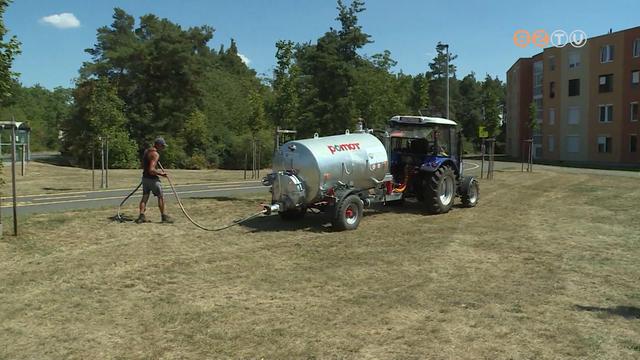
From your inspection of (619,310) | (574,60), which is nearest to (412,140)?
(619,310)

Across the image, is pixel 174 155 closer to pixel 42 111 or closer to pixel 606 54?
pixel 606 54

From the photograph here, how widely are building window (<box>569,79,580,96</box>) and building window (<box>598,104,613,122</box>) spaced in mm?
3982

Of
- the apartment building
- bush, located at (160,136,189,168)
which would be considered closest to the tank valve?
bush, located at (160,136,189,168)

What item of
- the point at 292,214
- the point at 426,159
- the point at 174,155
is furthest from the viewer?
the point at 174,155

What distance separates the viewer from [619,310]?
6.27m

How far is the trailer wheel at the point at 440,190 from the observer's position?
1380 cm

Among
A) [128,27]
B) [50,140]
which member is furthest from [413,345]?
[50,140]

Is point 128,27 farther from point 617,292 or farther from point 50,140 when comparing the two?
point 617,292

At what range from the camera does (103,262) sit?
27.6 ft

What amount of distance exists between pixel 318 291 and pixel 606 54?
5754cm

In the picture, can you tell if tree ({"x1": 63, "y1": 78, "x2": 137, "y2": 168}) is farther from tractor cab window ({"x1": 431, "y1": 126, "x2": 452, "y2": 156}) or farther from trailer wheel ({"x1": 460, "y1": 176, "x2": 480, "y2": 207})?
trailer wheel ({"x1": 460, "y1": 176, "x2": 480, "y2": 207})

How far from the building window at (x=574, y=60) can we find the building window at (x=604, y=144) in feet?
28.7

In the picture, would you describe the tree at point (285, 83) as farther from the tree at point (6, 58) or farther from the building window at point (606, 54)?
the building window at point (606, 54)

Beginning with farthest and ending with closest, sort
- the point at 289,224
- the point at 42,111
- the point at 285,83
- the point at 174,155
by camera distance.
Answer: the point at 42,111
the point at 174,155
the point at 285,83
the point at 289,224
